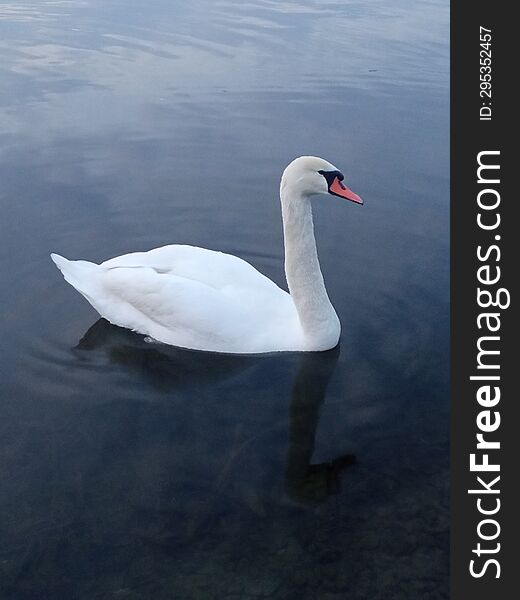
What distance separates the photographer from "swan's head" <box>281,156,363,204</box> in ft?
19.9

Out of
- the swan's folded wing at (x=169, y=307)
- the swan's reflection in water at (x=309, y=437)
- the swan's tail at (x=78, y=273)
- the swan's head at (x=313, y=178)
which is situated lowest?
the swan's reflection in water at (x=309, y=437)

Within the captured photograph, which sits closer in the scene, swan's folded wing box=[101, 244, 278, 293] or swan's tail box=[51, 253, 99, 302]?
swan's folded wing box=[101, 244, 278, 293]

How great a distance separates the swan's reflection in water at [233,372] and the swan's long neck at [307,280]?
0.70 feet

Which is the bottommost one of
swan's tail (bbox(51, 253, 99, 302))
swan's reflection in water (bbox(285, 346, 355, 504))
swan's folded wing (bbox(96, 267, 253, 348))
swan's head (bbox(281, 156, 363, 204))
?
swan's reflection in water (bbox(285, 346, 355, 504))

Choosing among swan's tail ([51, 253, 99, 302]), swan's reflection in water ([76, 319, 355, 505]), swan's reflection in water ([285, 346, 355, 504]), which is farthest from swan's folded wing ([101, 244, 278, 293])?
swan's reflection in water ([285, 346, 355, 504])

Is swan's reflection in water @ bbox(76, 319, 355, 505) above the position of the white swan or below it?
below

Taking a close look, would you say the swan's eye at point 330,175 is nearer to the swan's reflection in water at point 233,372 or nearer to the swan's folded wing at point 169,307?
the swan's folded wing at point 169,307

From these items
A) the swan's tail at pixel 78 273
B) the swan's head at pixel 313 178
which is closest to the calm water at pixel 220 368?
the swan's tail at pixel 78 273

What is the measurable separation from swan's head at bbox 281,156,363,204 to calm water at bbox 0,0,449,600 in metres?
1.50

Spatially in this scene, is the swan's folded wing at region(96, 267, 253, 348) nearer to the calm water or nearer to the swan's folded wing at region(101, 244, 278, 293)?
the swan's folded wing at region(101, 244, 278, 293)

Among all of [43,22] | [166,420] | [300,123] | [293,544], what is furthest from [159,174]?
[43,22]

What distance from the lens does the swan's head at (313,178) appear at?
6.07 meters

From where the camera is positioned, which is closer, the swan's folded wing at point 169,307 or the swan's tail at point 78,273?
the swan's folded wing at point 169,307

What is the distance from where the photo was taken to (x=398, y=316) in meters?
7.21
